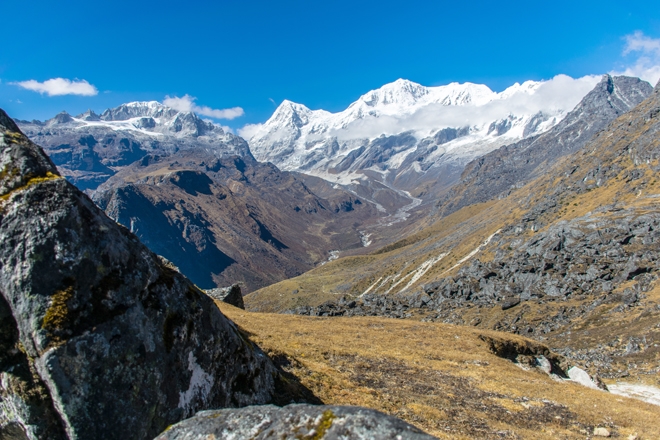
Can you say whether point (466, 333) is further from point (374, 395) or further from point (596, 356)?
point (596, 356)

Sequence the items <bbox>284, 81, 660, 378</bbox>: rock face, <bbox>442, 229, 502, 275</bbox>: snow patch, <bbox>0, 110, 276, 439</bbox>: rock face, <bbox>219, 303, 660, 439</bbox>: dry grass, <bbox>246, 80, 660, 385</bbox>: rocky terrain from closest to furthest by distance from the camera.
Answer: <bbox>0, 110, 276, 439</bbox>: rock face
<bbox>219, 303, 660, 439</bbox>: dry grass
<bbox>246, 80, 660, 385</bbox>: rocky terrain
<bbox>284, 81, 660, 378</bbox>: rock face
<bbox>442, 229, 502, 275</bbox>: snow patch

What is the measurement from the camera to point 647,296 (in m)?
79.1

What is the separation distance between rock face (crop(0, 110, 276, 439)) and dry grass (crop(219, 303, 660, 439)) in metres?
11.4

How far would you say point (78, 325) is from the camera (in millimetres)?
11547

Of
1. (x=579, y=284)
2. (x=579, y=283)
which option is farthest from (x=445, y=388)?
(x=579, y=283)

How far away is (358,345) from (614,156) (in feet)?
685

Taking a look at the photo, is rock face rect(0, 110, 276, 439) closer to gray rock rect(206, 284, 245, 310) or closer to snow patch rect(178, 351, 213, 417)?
snow patch rect(178, 351, 213, 417)

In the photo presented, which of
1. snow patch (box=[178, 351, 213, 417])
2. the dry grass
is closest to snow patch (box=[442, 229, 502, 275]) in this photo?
the dry grass

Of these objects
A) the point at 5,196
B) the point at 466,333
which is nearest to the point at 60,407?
the point at 5,196

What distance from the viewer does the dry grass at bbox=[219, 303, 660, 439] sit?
2144 centimetres

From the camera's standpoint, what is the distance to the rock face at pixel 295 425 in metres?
8.98

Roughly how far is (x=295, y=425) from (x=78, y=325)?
7570mm

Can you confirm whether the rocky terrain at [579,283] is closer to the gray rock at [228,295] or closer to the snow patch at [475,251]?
the snow patch at [475,251]

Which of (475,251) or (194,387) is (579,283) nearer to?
(475,251)
